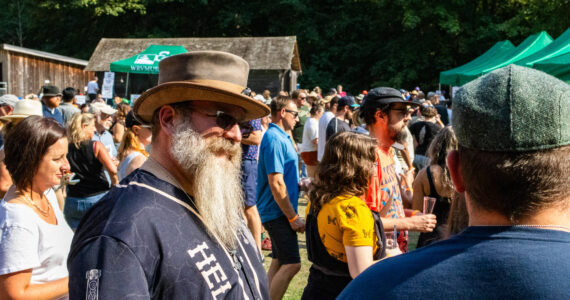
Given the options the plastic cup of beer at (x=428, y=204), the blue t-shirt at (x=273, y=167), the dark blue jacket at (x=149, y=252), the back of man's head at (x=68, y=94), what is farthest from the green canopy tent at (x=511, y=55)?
the dark blue jacket at (x=149, y=252)

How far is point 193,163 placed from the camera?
1875 millimetres

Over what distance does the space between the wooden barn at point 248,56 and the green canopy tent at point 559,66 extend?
15958 mm

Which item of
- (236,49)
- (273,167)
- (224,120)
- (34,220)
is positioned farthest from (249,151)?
(236,49)

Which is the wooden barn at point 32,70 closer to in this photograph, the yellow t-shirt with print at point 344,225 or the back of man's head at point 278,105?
the back of man's head at point 278,105

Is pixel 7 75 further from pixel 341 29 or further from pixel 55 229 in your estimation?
pixel 55 229

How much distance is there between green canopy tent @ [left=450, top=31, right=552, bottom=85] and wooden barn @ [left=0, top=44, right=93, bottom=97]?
20384 millimetres

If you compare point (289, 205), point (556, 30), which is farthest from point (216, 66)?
point (556, 30)

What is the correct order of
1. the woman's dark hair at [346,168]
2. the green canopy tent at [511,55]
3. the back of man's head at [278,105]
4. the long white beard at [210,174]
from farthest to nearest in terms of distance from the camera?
the green canopy tent at [511,55], the back of man's head at [278,105], the woman's dark hair at [346,168], the long white beard at [210,174]

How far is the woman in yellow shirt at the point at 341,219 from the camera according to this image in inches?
116

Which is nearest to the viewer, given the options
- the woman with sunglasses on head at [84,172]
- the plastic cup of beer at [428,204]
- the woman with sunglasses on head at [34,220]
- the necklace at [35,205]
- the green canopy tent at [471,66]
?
the woman with sunglasses on head at [34,220]

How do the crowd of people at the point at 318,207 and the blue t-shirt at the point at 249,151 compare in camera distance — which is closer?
the crowd of people at the point at 318,207

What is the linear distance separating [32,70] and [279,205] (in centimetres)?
2673

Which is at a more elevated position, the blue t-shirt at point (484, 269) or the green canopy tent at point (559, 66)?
the green canopy tent at point (559, 66)

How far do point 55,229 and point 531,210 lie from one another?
2.31 m
